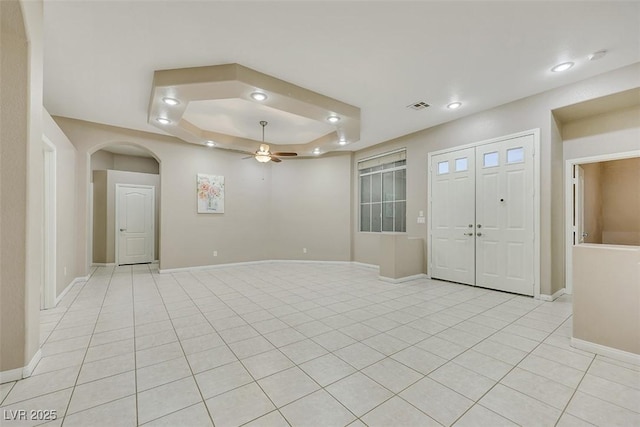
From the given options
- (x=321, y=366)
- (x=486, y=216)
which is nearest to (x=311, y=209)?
(x=486, y=216)

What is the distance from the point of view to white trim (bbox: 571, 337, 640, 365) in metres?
2.18

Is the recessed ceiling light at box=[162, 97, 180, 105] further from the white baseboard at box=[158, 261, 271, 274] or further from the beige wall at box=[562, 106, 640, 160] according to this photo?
the beige wall at box=[562, 106, 640, 160]

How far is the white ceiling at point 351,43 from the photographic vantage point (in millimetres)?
2379

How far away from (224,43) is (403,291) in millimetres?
4281

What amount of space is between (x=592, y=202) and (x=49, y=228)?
8.86 metres

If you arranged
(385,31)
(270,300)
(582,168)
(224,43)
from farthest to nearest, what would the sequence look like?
1. (582,168)
2. (270,300)
3. (224,43)
4. (385,31)

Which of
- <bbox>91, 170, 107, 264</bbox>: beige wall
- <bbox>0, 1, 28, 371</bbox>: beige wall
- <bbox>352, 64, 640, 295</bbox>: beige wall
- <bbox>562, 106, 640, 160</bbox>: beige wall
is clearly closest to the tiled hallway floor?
<bbox>0, 1, 28, 371</bbox>: beige wall

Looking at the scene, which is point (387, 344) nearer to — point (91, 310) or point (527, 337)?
point (527, 337)

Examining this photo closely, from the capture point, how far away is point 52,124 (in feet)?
11.7

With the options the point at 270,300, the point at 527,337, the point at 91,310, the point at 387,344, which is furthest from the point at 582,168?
the point at 91,310

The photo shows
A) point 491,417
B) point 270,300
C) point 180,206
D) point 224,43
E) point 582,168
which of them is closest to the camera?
point 491,417

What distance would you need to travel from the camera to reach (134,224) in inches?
291

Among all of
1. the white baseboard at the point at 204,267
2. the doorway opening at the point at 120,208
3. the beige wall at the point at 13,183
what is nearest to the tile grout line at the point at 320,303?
the beige wall at the point at 13,183

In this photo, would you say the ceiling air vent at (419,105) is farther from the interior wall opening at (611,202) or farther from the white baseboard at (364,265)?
the white baseboard at (364,265)
